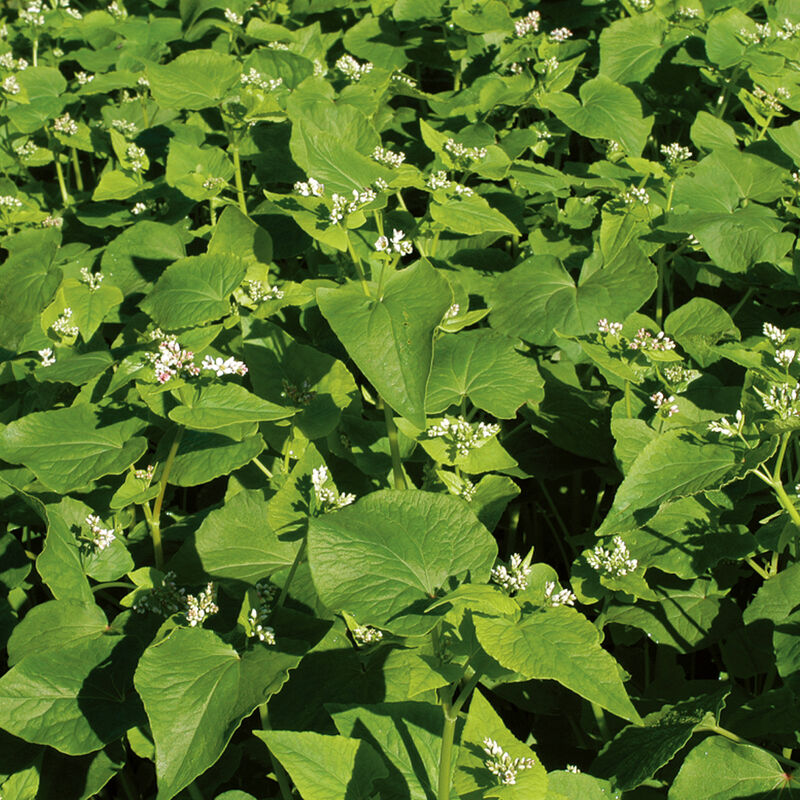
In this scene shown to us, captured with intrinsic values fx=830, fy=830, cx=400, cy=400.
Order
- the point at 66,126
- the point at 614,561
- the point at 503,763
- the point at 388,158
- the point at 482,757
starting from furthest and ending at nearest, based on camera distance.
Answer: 1. the point at 66,126
2. the point at 388,158
3. the point at 614,561
4. the point at 482,757
5. the point at 503,763

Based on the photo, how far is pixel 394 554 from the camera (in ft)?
6.54

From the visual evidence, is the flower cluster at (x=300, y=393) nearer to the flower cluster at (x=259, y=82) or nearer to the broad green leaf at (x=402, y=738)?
the broad green leaf at (x=402, y=738)

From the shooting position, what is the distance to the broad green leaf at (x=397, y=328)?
7.24ft

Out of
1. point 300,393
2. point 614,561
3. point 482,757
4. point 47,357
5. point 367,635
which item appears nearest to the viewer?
point 482,757

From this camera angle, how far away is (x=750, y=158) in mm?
3910

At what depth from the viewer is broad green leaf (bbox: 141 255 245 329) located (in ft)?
9.30

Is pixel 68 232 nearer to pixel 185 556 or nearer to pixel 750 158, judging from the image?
pixel 185 556

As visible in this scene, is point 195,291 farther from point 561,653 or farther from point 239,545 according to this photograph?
point 561,653

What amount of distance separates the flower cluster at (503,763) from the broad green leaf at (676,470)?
66 centimetres

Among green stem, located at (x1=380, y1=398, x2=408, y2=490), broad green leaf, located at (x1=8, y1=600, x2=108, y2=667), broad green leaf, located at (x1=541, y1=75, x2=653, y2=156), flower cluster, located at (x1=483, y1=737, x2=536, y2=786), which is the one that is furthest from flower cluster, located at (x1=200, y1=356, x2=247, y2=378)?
broad green leaf, located at (x1=541, y1=75, x2=653, y2=156)

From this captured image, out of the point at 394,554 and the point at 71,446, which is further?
the point at 71,446

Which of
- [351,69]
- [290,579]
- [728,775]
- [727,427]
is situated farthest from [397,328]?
[351,69]

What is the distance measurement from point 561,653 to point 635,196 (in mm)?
2450

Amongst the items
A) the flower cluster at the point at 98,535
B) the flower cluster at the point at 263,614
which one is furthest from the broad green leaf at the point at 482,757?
the flower cluster at the point at 98,535
